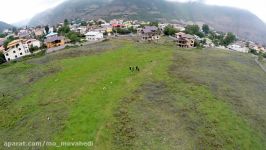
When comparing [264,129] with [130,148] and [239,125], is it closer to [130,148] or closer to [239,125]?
[239,125]

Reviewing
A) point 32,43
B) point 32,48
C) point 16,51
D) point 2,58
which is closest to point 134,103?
point 2,58

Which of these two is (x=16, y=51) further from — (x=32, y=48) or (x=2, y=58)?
(x=32, y=48)

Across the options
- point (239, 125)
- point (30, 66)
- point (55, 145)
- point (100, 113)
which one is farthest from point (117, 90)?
point (30, 66)

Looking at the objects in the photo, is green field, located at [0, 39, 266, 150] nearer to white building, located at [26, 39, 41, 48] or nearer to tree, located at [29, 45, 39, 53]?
tree, located at [29, 45, 39, 53]

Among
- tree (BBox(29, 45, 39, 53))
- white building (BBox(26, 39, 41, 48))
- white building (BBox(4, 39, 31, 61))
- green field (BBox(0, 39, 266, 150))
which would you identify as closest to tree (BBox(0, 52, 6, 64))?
white building (BBox(4, 39, 31, 61))

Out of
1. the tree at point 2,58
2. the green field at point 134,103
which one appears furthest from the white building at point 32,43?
the green field at point 134,103

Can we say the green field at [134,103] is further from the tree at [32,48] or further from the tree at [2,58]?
the tree at [32,48]

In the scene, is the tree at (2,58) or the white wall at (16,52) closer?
the tree at (2,58)

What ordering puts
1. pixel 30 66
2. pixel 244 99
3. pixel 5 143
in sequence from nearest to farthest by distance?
pixel 5 143 < pixel 244 99 < pixel 30 66
